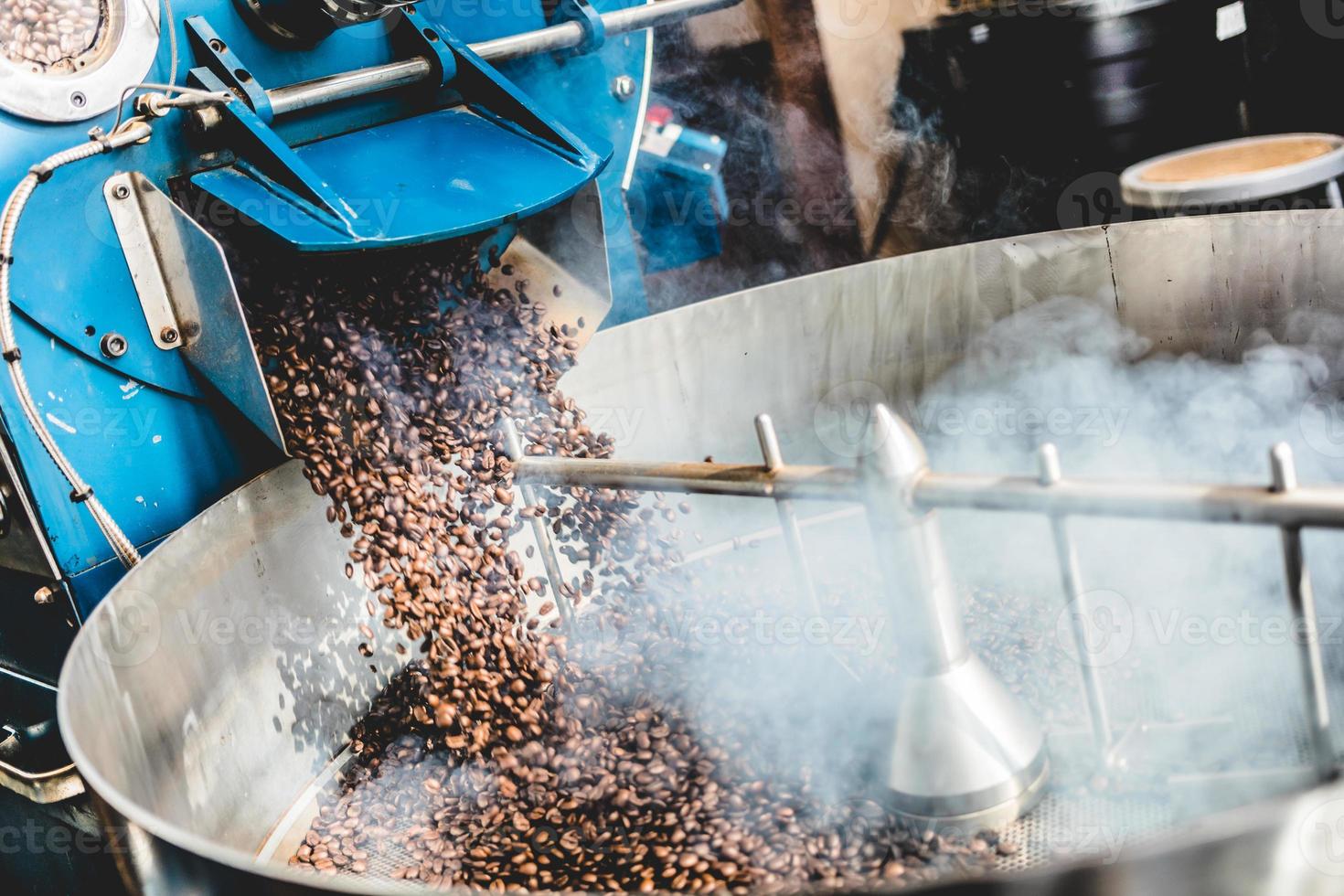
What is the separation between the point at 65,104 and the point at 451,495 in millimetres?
787

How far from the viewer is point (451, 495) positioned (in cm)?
178

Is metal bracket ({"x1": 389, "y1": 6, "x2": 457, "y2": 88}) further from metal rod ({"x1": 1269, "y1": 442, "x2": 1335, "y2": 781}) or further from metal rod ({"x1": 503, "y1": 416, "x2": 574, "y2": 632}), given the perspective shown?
metal rod ({"x1": 1269, "y1": 442, "x2": 1335, "y2": 781})

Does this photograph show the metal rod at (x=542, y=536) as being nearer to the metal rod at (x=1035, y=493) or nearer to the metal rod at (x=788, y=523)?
the metal rod at (x=1035, y=493)

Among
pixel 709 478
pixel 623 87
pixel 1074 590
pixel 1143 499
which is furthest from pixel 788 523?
pixel 623 87

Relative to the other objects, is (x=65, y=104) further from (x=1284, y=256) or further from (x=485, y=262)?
(x=1284, y=256)

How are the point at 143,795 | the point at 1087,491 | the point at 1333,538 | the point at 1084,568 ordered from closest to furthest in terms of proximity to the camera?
1. the point at 1087,491
2. the point at 143,795
3. the point at 1333,538
4. the point at 1084,568

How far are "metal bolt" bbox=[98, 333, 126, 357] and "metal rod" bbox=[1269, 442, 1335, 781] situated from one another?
4.96 ft

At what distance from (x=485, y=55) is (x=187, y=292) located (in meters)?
0.66

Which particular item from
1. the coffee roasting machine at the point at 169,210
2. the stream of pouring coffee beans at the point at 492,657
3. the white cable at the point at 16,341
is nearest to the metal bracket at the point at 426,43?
the coffee roasting machine at the point at 169,210

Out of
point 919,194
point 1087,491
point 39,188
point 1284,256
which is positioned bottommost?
point 919,194

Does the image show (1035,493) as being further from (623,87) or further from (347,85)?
(623,87)

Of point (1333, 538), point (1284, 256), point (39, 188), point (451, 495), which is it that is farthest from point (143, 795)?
point (1284, 256)

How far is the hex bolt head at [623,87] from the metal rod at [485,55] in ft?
0.35

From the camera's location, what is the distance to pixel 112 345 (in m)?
1.61
